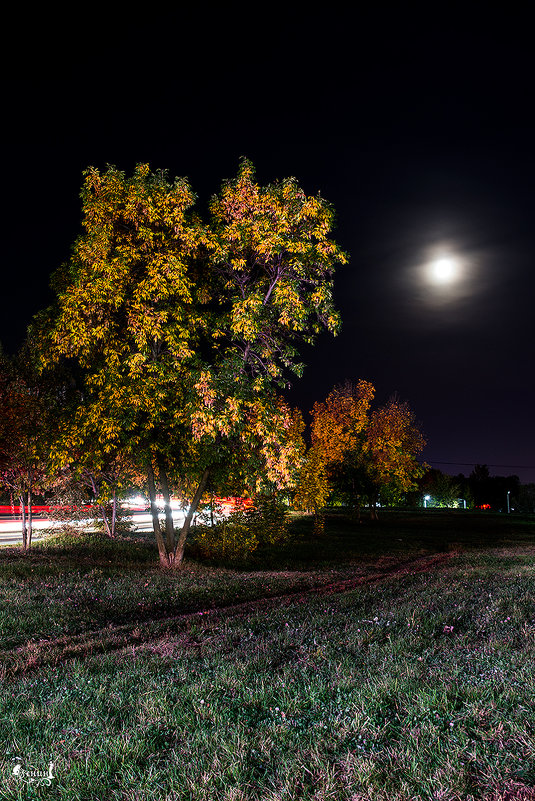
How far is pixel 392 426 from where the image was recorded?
4222cm

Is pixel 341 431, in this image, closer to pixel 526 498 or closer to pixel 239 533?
pixel 239 533

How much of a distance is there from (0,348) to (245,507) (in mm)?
11753

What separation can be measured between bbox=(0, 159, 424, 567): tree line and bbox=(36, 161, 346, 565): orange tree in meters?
0.04

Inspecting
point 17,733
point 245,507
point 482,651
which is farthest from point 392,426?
point 17,733

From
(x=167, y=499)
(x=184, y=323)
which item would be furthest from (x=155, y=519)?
(x=184, y=323)

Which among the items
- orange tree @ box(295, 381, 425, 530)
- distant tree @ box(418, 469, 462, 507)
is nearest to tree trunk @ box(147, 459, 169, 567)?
orange tree @ box(295, 381, 425, 530)

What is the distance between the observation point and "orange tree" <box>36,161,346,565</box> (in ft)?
42.7

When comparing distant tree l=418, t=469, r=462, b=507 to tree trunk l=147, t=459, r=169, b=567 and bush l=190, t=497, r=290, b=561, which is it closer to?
bush l=190, t=497, r=290, b=561

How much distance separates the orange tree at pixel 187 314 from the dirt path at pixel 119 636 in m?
3.33

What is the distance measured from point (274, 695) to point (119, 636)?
431cm

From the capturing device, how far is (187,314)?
45.4ft

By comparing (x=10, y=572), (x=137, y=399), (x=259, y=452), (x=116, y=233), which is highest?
(x=116, y=233)

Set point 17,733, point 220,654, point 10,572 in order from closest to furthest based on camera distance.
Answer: point 17,733
point 220,654
point 10,572

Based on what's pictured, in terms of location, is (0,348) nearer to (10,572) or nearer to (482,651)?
(10,572)
